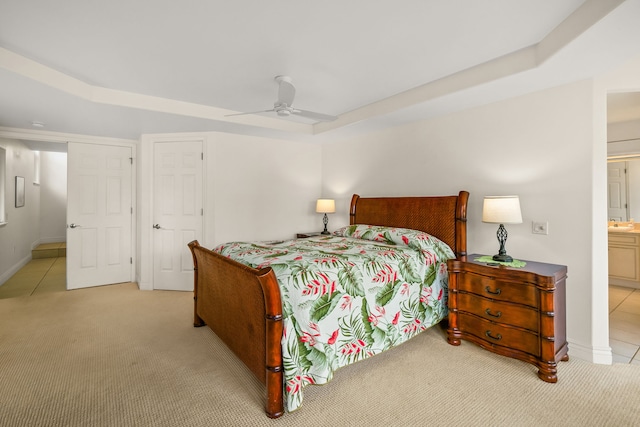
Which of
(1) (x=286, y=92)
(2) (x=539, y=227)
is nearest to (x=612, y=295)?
(2) (x=539, y=227)

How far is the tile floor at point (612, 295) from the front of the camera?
270 centimetres

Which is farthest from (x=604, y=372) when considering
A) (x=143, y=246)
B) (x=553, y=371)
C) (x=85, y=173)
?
(x=85, y=173)

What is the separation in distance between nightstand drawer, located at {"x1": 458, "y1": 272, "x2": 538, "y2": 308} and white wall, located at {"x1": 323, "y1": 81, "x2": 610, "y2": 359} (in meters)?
0.63

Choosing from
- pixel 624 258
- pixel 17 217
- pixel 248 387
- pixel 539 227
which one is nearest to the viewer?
pixel 248 387

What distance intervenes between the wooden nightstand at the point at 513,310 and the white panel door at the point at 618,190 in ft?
11.2

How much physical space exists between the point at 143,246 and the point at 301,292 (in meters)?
3.63

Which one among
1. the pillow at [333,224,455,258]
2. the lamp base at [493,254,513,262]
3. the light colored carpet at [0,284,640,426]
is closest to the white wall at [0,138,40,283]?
Result: the light colored carpet at [0,284,640,426]

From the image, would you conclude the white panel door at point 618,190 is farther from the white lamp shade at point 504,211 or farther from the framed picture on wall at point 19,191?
the framed picture on wall at point 19,191

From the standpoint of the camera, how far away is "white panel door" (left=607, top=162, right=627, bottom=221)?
465 cm

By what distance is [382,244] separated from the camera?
3232 millimetres

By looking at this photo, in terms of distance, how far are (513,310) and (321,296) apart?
1596mm

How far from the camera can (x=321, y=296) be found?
80.7 inches

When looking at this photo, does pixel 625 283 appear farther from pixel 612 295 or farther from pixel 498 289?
pixel 498 289

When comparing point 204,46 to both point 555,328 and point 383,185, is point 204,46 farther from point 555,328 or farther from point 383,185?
point 555,328
